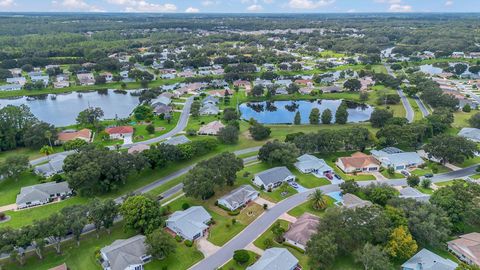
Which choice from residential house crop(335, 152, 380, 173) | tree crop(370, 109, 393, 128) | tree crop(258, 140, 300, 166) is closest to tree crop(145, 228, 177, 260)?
tree crop(258, 140, 300, 166)

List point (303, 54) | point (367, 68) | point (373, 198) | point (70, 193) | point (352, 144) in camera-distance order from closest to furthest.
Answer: point (373, 198) < point (70, 193) < point (352, 144) < point (367, 68) < point (303, 54)

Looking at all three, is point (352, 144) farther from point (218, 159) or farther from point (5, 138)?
point (5, 138)

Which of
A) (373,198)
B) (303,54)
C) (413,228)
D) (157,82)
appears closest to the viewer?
(413,228)

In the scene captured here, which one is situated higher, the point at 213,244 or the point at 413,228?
the point at 413,228

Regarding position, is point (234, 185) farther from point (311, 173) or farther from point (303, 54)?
point (303, 54)

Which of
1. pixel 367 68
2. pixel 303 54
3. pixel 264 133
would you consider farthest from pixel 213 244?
pixel 303 54

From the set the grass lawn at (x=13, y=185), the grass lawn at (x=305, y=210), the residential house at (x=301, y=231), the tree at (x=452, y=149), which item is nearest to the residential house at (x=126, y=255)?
the residential house at (x=301, y=231)

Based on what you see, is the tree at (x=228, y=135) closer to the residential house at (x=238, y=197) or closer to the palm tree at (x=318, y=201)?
the residential house at (x=238, y=197)

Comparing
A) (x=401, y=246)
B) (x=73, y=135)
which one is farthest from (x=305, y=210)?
(x=73, y=135)

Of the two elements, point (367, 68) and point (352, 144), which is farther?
point (367, 68)
